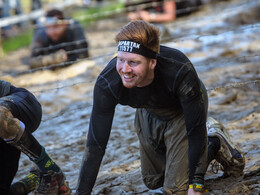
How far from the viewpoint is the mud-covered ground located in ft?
11.0

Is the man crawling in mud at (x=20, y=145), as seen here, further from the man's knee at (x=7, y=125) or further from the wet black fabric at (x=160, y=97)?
the wet black fabric at (x=160, y=97)

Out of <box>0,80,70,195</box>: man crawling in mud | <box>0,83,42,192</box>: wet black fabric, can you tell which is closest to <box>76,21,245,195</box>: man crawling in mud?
<box>0,80,70,195</box>: man crawling in mud

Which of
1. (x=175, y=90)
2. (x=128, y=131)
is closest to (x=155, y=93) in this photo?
(x=175, y=90)

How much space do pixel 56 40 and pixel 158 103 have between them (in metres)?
4.66

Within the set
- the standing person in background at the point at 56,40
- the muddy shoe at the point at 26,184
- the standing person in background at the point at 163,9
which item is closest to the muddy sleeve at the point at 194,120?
the muddy shoe at the point at 26,184

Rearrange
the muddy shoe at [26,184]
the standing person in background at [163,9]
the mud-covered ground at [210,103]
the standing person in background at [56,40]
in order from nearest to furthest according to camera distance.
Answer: the muddy shoe at [26,184], the mud-covered ground at [210,103], the standing person in background at [56,40], the standing person in background at [163,9]

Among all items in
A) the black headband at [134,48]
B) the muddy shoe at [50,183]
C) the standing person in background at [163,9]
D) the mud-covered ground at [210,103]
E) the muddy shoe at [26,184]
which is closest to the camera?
the black headband at [134,48]

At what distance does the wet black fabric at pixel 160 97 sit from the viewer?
248cm

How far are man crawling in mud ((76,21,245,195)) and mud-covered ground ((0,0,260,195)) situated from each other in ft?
1.18

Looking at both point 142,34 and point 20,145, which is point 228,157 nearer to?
point 142,34

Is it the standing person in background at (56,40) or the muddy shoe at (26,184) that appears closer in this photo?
the muddy shoe at (26,184)

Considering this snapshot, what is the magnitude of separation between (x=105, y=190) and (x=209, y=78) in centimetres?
273

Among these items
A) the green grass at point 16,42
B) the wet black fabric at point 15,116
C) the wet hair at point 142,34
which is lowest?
the green grass at point 16,42

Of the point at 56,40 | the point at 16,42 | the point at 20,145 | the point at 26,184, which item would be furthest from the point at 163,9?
the point at 20,145
